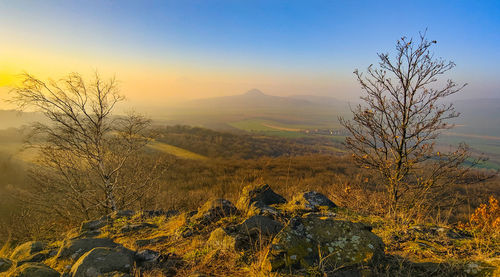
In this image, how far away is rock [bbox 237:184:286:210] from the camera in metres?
5.05

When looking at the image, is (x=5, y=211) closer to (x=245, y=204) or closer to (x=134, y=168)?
(x=134, y=168)

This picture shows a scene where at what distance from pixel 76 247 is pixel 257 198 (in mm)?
3742

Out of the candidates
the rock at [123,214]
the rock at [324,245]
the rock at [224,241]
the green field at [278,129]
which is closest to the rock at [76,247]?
the rock at [224,241]

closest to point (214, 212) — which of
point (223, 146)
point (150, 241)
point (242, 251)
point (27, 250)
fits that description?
point (150, 241)

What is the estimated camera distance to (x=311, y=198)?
545cm

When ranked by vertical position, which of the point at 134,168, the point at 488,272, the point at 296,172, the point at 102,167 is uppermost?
the point at 488,272

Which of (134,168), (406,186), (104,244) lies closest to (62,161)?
(134,168)

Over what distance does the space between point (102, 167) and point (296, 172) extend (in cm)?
2740

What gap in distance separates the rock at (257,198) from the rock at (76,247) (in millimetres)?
2816

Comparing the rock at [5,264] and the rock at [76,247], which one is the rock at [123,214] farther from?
the rock at [5,264]

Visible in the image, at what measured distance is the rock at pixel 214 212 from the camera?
4.82 metres

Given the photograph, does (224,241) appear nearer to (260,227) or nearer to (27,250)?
(260,227)

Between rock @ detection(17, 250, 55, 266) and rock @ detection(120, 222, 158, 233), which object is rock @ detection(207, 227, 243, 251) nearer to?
rock @ detection(120, 222, 158, 233)

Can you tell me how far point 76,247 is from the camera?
3963 millimetres
